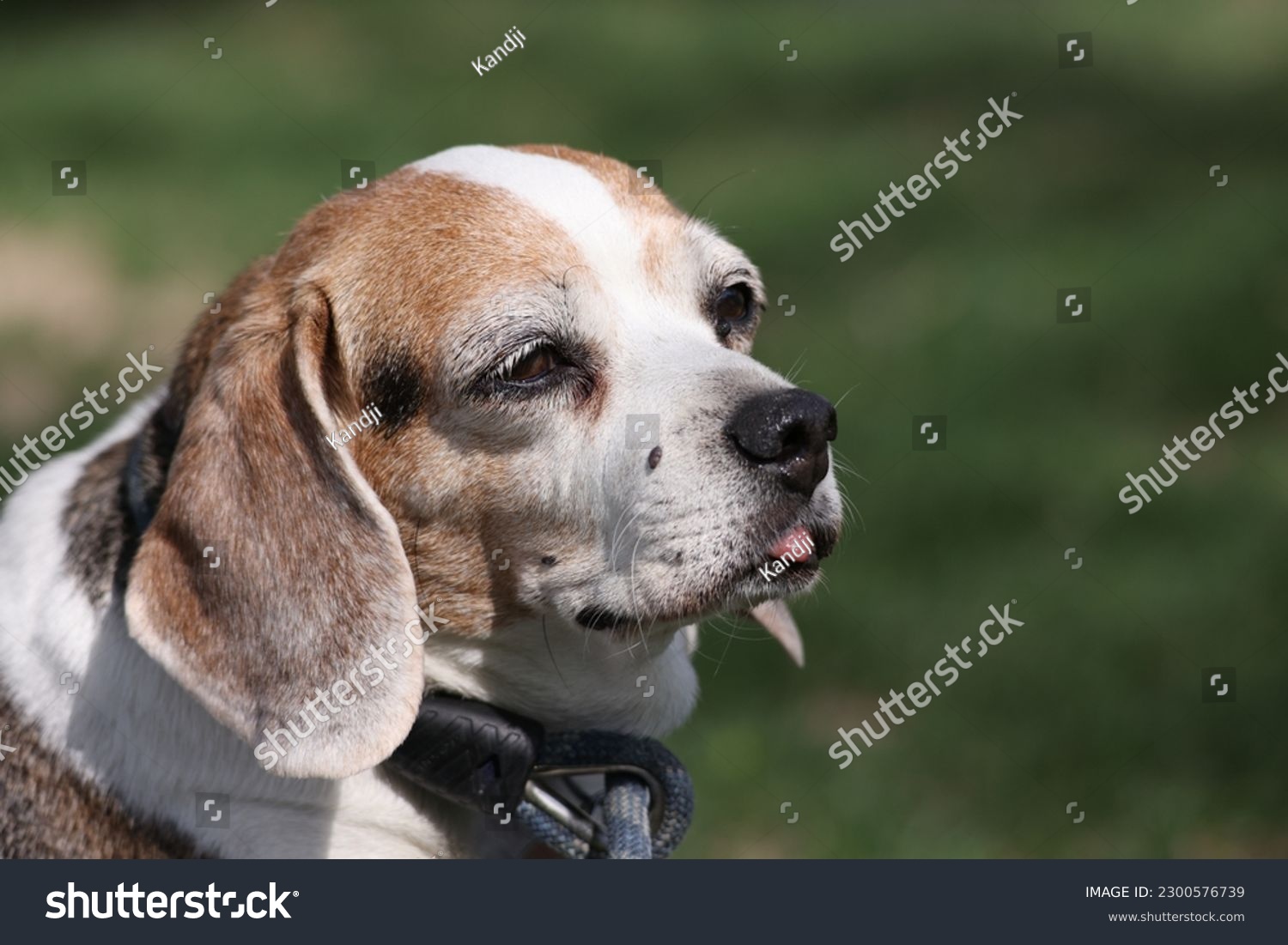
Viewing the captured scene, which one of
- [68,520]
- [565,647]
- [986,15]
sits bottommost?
[986,15]

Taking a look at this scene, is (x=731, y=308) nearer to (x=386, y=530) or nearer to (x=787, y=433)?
(x=787, y=433)

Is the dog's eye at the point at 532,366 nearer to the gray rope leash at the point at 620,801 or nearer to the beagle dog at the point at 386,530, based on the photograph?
the beagle dog at the point at 386,530

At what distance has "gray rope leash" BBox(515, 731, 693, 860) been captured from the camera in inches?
129

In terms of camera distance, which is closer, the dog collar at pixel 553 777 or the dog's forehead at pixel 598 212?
the dog collar at pixel 553 777

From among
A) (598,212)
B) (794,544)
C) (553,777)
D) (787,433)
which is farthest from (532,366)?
(553,777)

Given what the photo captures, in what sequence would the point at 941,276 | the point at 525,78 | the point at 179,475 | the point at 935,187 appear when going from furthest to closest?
the point at 525,78 < the point at 935,187 < the point at 941,276 < the point at 179,475

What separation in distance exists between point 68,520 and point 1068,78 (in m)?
11.0

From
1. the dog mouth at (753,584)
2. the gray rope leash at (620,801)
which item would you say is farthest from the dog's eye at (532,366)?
the gray rope leash at (620,801)

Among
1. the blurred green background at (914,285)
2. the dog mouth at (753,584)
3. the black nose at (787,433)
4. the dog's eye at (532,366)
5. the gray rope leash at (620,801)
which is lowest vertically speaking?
the blurred green background at (914,285)

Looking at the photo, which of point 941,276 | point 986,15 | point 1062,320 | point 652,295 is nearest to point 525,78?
point 986,15

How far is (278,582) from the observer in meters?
3.20

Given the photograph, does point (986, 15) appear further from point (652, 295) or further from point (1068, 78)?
point (652, 295)

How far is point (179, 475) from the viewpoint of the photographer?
10.4ft

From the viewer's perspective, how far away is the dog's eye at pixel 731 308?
380 cm
